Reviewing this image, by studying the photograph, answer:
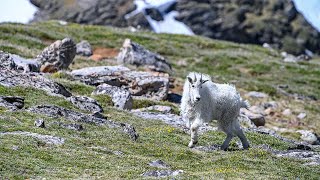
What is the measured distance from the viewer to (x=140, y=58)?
5834 cm

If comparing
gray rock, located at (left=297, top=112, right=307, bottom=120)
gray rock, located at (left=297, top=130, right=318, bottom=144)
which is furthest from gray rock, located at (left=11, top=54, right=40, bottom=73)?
gray rock, located at (left=297, top=112, right=307, bottom=120)

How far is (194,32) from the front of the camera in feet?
546

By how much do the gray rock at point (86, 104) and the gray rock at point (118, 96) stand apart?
326 cm

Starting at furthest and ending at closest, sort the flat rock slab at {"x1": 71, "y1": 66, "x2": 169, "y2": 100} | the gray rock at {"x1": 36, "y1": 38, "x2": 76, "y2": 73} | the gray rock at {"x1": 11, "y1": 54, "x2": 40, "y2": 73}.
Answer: the gray rock at {"x1": 36, "y1": 38, "x2": 76, "y2": 73} → the flat rock slab at {"x1": 71, "y1": 66, "x2": 169, "y2": 100} → the gray rock at {"x1": 11, "y1": 54, "x2": 40, "y2": 73}

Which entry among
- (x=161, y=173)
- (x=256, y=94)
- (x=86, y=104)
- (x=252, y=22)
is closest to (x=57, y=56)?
(x=86, y=104)

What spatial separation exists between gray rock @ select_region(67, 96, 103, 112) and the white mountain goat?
25.3 feet

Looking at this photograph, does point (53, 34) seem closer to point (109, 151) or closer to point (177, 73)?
point (177, 73)

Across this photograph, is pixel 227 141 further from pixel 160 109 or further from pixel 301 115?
pixel 301 115

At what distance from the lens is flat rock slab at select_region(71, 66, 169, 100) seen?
43938mm

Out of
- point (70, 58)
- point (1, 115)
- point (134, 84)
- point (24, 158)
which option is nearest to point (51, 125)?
point (1, 115)

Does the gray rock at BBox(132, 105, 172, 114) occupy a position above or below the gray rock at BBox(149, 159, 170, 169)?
below

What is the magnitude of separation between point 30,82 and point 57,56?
450 inches

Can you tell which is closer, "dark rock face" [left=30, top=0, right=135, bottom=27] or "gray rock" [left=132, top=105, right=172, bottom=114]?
"gray rock" [left=132, top=105, right=172, bottom=114]

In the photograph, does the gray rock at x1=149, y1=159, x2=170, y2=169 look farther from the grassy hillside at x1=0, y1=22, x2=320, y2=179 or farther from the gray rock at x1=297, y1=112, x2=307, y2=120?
the gray rock at x1=297, y1=112, x2=307, y2=120
